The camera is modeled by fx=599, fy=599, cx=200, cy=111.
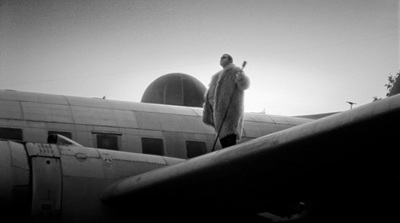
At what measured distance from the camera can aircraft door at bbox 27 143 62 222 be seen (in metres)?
7.61

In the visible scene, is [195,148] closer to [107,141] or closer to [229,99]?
[107,141]

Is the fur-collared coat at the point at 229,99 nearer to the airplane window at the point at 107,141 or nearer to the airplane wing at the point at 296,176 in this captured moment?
the airplane wing at the point at 296,176

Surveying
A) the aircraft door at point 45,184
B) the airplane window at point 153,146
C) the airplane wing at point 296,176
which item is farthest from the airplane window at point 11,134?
the airplane wing at point 296,176

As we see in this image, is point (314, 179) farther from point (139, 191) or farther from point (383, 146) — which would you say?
point (139, 191)

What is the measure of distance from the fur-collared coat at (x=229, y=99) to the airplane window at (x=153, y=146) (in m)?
2.11

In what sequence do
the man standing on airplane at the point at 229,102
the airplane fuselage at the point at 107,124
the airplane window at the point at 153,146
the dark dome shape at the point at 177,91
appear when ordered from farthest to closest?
the dark dome shape at the point at 177,91
the airplane window at the point at 153,146
the airplane fuselage at the point at 107,124
the man standing on airplane at the point at 229,102

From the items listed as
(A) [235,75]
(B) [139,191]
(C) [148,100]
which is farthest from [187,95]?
(B) [139,191]

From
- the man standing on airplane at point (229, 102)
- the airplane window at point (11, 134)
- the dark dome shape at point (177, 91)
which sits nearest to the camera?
the man standing on airplane at point (229, 102)

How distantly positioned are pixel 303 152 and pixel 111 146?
5498mm

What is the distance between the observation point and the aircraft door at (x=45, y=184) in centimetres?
761

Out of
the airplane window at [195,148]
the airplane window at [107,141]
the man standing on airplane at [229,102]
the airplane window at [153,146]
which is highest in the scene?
the man standing on airplane at [229,102]

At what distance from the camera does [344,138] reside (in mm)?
5973

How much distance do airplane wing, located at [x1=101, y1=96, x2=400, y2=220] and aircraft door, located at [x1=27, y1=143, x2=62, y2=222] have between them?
2.19 ft

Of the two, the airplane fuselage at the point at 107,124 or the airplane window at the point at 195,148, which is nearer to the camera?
→ the airplane fuselage at the point at 107,124
